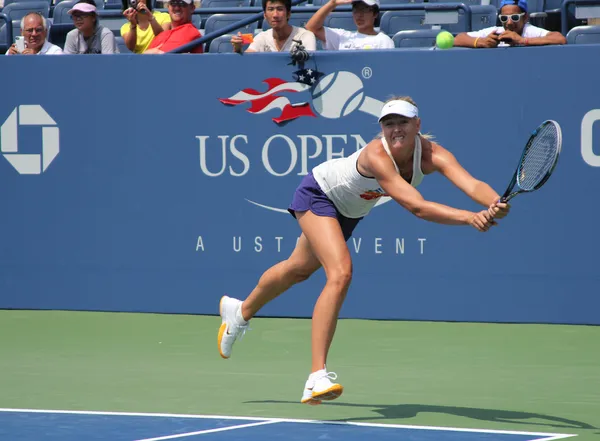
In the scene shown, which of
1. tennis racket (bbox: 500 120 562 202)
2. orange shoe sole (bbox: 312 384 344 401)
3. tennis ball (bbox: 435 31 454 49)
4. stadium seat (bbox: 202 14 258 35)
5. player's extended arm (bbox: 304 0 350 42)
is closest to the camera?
tennis racket (bbox: 500 120 562 202)

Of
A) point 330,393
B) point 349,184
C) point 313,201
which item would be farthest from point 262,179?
point 330,393

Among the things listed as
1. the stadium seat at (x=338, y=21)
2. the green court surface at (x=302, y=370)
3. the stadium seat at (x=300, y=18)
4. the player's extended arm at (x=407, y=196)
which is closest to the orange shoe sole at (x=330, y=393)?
the green court surface at (x=302, y=370)

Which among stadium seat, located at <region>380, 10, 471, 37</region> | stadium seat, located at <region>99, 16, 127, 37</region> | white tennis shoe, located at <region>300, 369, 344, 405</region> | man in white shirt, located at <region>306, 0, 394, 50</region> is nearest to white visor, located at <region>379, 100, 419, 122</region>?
white tennis shoe, located at <region>300, 369, 344, 405</region>

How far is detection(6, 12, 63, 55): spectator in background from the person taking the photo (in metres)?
9.39

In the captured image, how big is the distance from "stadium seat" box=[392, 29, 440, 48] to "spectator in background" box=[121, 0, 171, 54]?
1974 mm

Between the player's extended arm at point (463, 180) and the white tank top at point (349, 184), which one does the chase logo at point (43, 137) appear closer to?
the white tank top at point (349, 184)

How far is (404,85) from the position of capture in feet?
27.9

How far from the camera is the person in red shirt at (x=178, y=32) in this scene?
30.4ft

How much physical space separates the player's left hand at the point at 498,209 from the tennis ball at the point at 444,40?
3.83 m

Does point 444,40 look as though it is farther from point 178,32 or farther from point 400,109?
point 400,109

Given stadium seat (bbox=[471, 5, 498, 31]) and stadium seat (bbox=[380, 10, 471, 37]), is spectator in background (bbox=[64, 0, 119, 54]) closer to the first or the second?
stadium seat (bbox=[380, 10, 471, 37])

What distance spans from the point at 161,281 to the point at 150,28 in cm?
221

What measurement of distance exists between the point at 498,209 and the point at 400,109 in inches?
36.4

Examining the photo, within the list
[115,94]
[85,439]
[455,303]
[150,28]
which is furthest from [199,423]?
[150,28]
